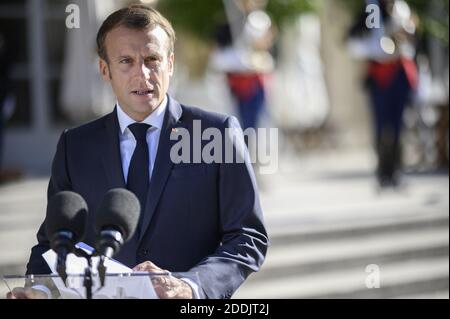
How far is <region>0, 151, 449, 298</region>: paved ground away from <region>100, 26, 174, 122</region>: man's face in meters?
3.69

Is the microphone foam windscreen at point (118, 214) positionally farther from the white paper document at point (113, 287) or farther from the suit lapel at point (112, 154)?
the suit lapel at point (112, 154)

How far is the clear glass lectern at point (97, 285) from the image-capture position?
2.30m

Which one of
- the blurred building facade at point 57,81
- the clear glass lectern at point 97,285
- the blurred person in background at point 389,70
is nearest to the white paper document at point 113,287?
the clear glass lectern at point 97,285

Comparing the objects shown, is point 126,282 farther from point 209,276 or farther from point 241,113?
point 241,113

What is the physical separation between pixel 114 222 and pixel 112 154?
1.65 feet

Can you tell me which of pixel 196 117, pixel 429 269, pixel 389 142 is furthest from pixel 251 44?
pixel 196 117

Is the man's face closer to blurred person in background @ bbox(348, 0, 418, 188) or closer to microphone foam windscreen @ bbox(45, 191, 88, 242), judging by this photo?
microphone foam windscreen @ bbox(45, 191, 88, 242)

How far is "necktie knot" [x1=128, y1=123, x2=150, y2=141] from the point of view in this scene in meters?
2.80

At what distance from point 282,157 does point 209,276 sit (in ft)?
35.9

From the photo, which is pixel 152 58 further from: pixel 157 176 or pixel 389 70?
pixel 389 70

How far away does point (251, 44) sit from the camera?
930cm

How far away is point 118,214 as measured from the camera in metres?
2.32

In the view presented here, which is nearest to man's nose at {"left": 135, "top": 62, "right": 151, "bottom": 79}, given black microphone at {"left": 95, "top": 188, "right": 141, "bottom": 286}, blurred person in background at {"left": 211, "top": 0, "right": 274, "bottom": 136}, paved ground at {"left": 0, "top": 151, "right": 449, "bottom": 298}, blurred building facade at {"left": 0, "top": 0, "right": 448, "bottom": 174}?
black microphone at {"left": 95, "top": 188, "right": 141, "bottom": 286}

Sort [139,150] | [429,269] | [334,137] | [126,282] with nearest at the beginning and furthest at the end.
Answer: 1. [126,282]
2. [139,150]
3. [429,269]
4. [334,137]
